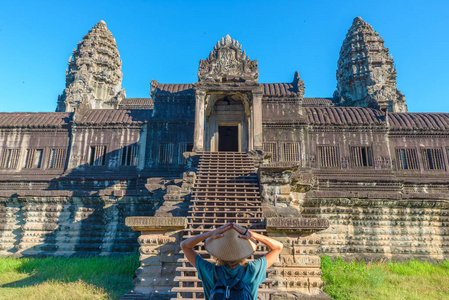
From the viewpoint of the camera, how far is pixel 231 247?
111 inches

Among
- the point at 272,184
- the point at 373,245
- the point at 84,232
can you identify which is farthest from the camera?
the point at 84,232

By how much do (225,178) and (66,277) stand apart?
5.44m

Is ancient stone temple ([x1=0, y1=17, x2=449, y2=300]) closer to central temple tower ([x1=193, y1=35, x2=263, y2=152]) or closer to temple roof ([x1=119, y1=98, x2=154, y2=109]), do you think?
central temple tower ([x1=193, y1=35, x2=263, y2=152])

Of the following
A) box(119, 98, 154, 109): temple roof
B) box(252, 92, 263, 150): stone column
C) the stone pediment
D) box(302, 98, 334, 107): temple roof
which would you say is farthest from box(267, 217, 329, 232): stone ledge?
box(119, 98, 154, 109): temple roof

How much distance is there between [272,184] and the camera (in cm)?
912

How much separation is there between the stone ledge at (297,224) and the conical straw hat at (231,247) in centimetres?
433

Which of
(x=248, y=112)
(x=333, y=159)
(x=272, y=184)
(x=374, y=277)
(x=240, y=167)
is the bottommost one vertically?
(x=374, y=277)

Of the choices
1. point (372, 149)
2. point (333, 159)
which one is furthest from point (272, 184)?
point (372, 149)

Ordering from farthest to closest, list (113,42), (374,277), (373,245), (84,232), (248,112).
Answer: (113,42), (248,112), (84,232), (373,245), (374,277)

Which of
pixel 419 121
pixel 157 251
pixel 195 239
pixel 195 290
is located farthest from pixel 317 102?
pixel 195 239

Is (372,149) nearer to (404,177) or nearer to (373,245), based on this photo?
(404,177)

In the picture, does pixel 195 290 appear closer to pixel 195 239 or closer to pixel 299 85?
pixel 195 239

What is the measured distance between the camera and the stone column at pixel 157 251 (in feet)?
22.4

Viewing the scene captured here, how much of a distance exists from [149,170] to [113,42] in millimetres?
26538
